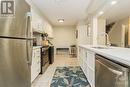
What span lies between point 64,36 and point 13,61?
10.6 m

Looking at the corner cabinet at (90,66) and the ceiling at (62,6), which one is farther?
the ceiling at (62,6)

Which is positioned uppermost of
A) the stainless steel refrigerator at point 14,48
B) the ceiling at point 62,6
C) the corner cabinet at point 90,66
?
the ceiling at point 62,6

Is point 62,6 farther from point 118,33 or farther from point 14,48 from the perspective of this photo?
point 14,48

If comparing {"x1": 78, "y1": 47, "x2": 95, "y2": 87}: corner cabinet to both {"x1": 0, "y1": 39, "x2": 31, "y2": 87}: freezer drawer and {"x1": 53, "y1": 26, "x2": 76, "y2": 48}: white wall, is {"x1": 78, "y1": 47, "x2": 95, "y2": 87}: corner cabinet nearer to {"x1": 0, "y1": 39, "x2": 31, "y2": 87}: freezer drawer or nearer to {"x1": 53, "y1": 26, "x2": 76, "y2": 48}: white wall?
{"x1": 0, "y1": 39, "x2": 31, "y2": 87}: freezer drawer

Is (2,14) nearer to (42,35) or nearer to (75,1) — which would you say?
(75,1)

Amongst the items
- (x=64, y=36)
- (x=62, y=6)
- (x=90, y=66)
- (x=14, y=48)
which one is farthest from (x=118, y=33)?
(x=64, y=36)

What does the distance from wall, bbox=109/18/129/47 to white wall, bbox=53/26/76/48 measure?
5.64 m

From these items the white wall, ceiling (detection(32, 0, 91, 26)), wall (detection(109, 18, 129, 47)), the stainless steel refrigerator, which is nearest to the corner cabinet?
the stainless steel refrigerator

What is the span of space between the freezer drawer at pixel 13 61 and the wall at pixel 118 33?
476cm

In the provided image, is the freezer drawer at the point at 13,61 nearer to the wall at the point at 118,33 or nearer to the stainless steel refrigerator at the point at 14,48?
the stainless steel refrigerator at the point at 14,48

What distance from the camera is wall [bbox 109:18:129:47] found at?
237 inches

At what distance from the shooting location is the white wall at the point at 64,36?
12289 mm

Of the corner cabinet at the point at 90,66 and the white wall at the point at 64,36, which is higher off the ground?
the white wall at the point at 64,36

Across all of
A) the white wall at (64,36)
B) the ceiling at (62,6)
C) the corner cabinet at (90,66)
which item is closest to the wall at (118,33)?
the ceiling at (62,6)
